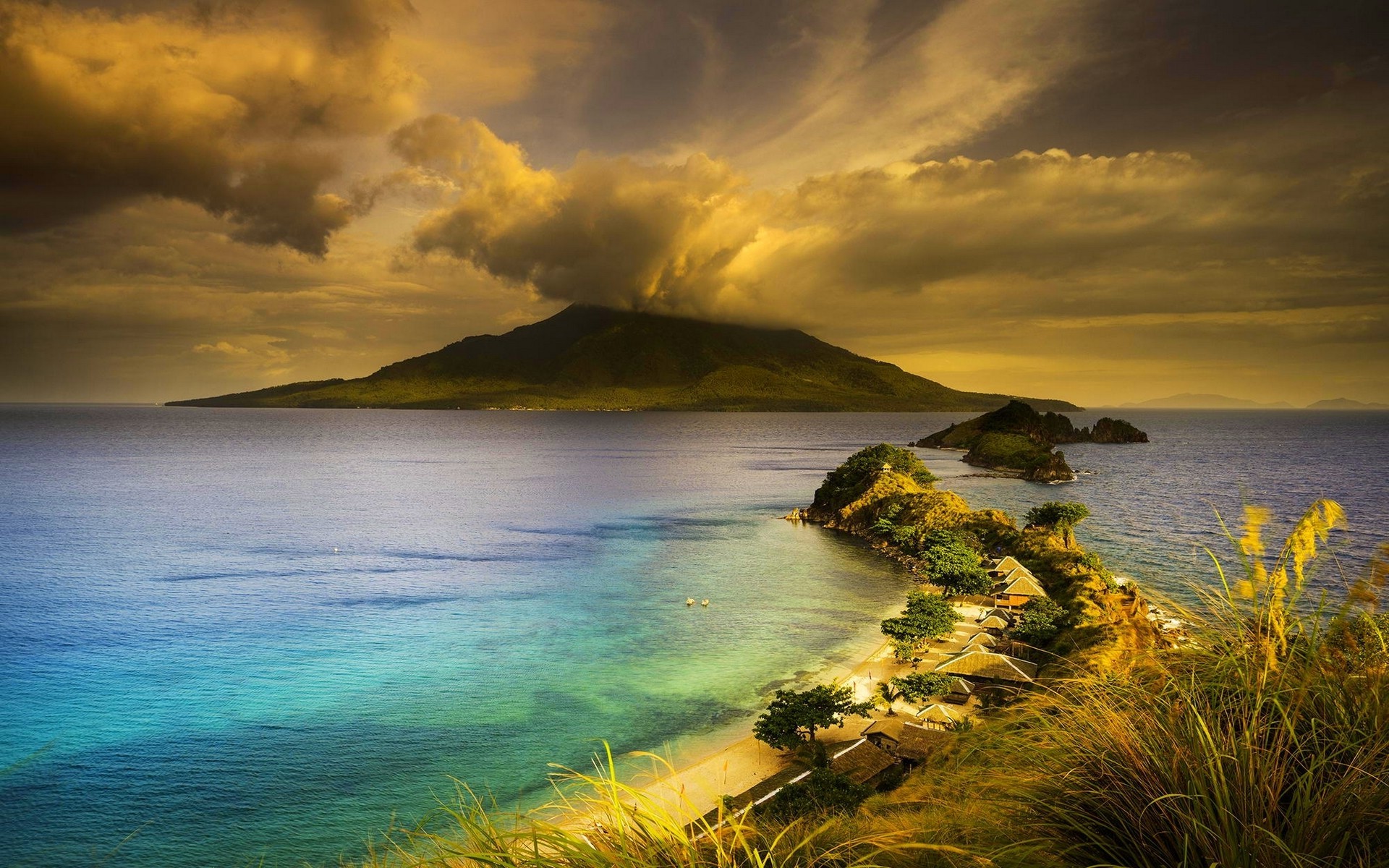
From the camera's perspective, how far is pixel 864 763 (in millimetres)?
22422

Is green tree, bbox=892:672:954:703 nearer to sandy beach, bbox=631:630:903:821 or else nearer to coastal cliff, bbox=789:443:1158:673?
sandy beach, bbox=631:630:903:821

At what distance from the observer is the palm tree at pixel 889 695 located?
26.3 m

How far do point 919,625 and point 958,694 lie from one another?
6.14 m

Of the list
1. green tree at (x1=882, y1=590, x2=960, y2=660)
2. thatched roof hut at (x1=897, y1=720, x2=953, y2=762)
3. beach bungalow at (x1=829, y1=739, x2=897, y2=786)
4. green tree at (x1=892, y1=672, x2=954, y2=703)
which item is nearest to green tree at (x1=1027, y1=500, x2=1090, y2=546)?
green tree at (x1=882, y1=590, x2=960, y2=660)

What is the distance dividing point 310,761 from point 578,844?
1031 inches

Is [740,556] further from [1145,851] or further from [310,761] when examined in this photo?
[1145,851]

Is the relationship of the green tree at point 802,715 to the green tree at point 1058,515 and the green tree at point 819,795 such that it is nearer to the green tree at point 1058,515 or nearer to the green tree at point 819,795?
the green tree at point 819,795

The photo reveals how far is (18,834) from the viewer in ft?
67.8

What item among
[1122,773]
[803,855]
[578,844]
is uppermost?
[1122,773]

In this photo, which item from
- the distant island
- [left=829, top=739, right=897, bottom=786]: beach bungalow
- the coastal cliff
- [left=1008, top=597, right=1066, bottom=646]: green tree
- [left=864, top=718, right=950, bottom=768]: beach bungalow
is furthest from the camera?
the distant island

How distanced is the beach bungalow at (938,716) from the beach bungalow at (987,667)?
121 inches

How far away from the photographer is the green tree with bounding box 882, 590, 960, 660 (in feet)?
106

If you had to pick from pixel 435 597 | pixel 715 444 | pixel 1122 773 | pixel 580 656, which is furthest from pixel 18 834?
pixel 715 444

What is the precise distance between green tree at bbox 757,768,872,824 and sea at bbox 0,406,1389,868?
14.4ft
